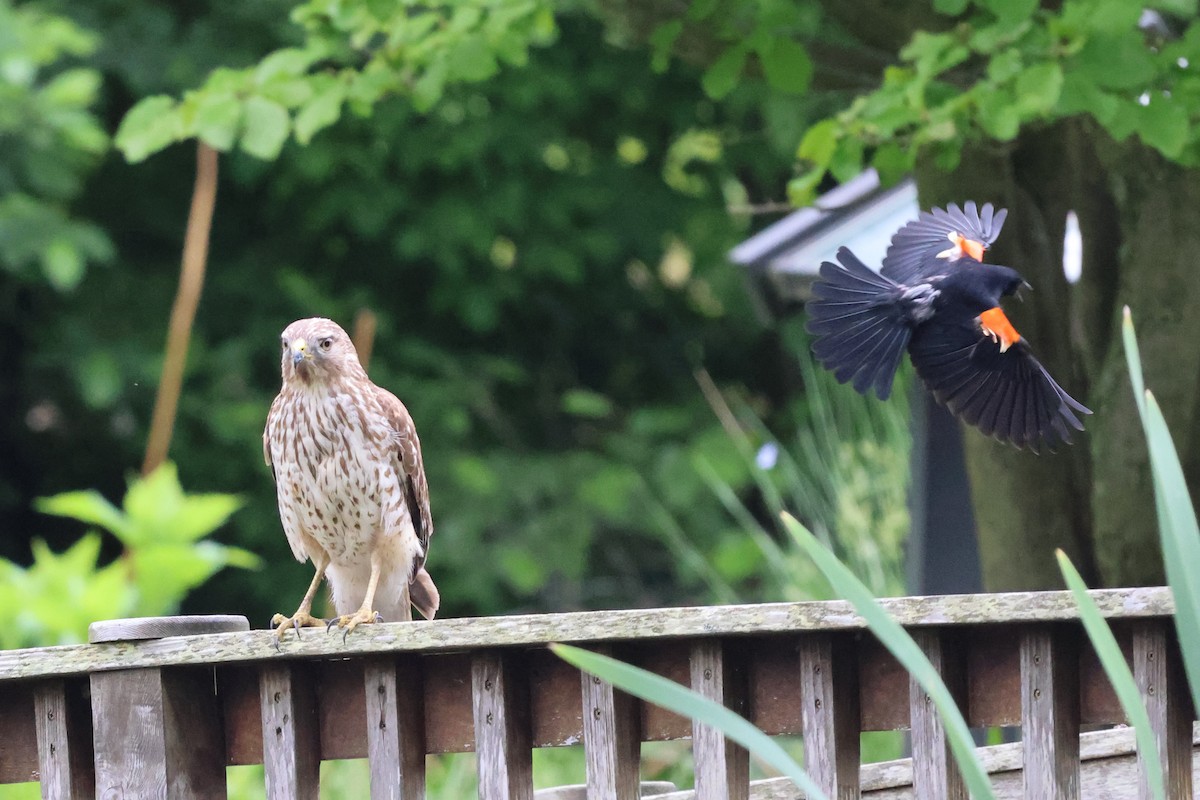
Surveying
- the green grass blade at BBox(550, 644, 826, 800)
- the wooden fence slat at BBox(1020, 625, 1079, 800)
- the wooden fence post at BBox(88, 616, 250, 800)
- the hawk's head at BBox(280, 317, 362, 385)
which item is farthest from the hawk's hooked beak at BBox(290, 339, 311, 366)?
the green grass blade at BBox(550, 644, 826, 800)

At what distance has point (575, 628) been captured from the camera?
2.38 metres

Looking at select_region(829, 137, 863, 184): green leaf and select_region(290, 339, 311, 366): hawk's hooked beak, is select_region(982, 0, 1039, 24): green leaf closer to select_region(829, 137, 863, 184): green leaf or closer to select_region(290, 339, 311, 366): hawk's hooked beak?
select_region(829, 137, 863, 184): green leaf

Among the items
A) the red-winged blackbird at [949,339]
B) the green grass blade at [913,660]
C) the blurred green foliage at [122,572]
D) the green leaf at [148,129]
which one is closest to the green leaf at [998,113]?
the red-winged blackbird at [949,339]

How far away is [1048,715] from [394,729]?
1.01m

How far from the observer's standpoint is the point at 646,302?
891cm

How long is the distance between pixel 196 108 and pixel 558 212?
13.2ft

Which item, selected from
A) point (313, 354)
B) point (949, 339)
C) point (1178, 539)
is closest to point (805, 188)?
point (949, 339)

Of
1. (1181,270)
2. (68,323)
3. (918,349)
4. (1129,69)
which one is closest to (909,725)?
(918,349)

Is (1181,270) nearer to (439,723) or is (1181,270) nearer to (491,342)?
(439,723)

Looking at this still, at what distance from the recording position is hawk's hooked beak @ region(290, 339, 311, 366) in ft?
10.9

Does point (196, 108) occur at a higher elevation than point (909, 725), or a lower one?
higher

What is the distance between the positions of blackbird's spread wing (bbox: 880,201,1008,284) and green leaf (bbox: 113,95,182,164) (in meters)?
1.86

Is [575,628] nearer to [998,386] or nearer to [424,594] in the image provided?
[998,386]

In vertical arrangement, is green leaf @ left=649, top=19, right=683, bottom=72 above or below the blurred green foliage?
above
